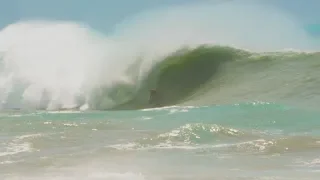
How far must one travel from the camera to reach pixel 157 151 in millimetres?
5812

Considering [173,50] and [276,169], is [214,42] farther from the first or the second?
[276,169]

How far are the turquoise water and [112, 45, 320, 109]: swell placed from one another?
7.05 meters

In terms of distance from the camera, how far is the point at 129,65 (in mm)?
22562

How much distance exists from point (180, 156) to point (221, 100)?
11070 millimetres

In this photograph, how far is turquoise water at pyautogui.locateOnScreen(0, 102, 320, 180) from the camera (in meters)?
4.35

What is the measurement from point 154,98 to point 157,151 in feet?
47.5

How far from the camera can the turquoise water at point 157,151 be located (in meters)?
4.35

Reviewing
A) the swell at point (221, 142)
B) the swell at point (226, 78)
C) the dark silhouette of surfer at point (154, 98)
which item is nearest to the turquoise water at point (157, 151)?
the swell at point (221, 142)

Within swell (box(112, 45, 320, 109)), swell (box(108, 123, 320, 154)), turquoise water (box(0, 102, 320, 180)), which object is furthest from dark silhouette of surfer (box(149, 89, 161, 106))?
swell (box(108, 123, 320, 154))

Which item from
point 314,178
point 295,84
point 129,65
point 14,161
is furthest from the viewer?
point 129,65

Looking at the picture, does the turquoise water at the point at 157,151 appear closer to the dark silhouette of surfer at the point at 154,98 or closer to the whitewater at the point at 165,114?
the whitewater at the point at 165,114

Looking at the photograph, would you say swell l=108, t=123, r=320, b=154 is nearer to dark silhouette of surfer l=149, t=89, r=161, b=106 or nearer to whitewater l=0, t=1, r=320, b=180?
whitewater l=0, t=1, r=320, b=180

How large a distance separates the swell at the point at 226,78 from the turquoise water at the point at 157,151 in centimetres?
705

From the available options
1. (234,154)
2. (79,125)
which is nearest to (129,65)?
(79,125)
